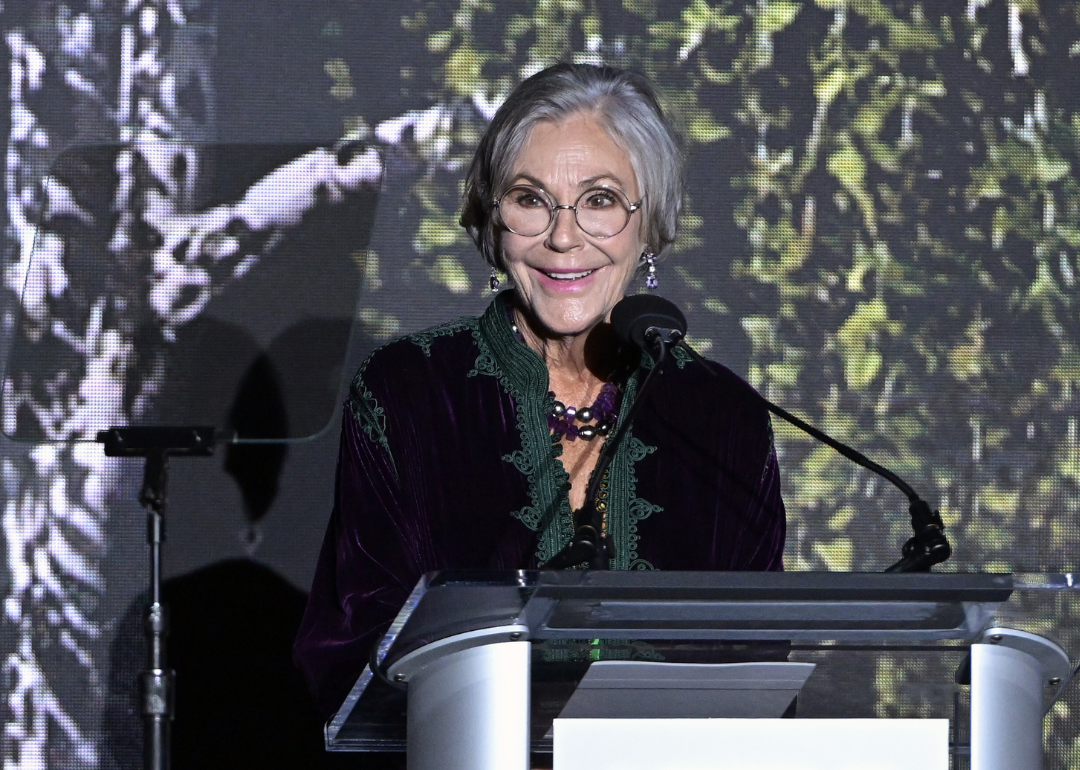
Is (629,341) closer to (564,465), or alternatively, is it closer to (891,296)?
(564,465)

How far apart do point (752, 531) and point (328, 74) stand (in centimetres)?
140

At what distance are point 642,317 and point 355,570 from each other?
47 centimetres

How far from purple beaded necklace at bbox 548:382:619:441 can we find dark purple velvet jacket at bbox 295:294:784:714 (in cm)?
3

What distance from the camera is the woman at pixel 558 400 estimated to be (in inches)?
72.7

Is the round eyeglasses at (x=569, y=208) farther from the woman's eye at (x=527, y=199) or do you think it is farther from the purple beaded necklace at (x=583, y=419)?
the purple beaded necklace at (x=583, y=419)

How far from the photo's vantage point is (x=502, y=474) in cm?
189

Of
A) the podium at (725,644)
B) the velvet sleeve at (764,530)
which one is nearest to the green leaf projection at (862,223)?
the velvet sleeve at (764,530)

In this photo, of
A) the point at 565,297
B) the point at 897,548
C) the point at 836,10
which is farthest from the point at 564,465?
the point at 836,10

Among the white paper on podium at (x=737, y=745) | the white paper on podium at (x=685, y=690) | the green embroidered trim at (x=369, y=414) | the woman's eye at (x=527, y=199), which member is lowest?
the white paper on podium at (x=737, y=745)

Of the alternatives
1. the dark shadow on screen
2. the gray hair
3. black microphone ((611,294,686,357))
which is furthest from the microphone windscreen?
the dark shadow on screen

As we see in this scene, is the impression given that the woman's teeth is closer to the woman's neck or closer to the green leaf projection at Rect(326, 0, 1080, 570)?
the woman's neck

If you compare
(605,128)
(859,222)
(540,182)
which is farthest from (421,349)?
(859,222)

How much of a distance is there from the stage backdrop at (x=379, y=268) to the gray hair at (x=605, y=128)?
0.77 meters

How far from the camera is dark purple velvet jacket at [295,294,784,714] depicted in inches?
69.4
